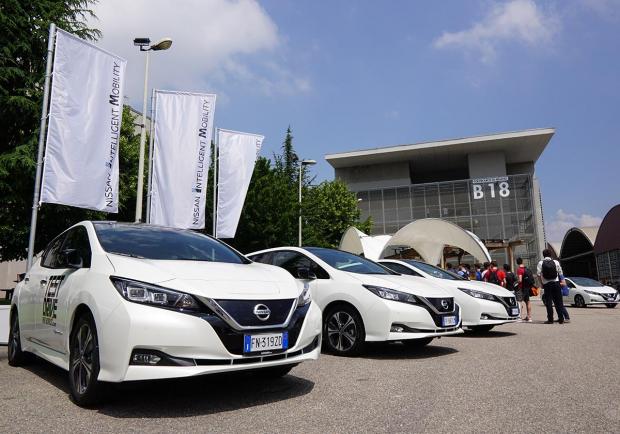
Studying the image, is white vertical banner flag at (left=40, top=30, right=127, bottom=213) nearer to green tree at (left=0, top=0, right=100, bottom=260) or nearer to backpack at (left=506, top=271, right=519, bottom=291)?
green tree at (left=0, top=0, right=100, bottom=260)

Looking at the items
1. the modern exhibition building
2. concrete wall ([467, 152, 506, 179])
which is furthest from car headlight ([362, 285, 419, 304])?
concrete wall ([467, 152, 506, 179])

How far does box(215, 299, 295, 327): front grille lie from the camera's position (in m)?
3.91

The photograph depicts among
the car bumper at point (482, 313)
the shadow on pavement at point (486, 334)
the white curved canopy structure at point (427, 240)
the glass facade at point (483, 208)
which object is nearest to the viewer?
the car bumper at point (482, 313)

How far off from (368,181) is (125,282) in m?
66.4

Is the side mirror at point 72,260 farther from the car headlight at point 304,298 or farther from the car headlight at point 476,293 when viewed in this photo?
the car headlight at point 476,293

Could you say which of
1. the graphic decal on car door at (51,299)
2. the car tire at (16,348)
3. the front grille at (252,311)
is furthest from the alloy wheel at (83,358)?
the car tire at (16,348)

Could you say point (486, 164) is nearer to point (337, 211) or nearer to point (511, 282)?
point (337, 211)

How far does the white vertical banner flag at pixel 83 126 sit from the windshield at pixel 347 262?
502 centimetres

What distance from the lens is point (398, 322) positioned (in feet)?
20.9

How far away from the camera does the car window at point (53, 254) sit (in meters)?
5.52

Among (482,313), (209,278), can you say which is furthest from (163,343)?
(482,313)

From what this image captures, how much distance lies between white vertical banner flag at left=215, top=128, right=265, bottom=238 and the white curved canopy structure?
13069 millimetres

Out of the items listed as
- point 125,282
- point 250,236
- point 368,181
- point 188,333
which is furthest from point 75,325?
point 368,181

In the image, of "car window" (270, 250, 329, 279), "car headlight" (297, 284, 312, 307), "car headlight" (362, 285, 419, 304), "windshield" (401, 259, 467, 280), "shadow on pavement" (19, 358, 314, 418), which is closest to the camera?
"shadow on pavement" (19, 358, 314, 418)
